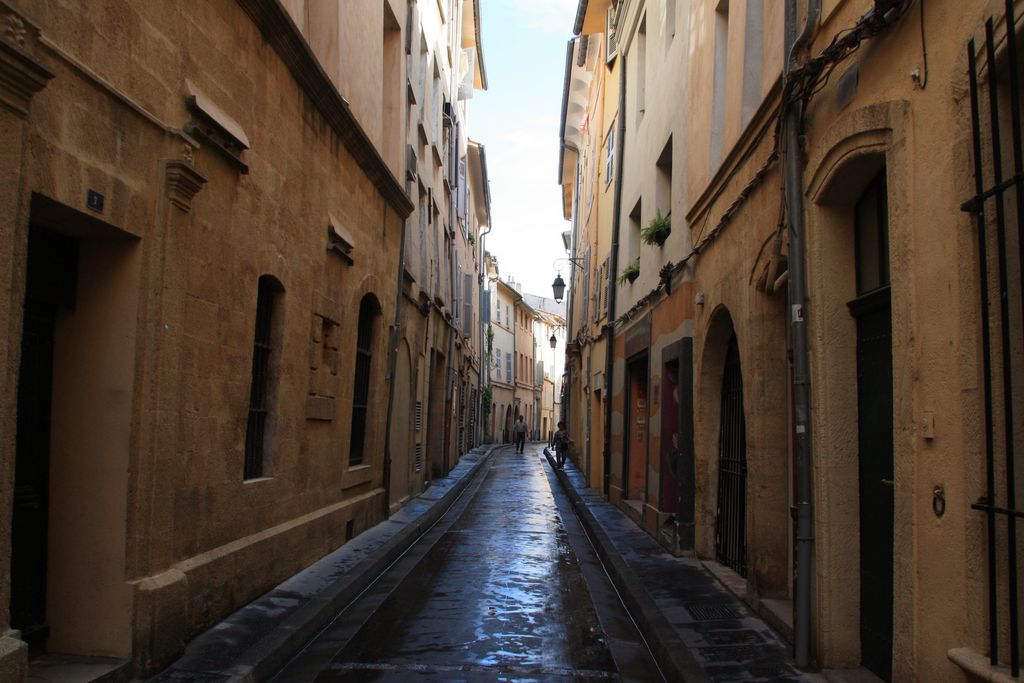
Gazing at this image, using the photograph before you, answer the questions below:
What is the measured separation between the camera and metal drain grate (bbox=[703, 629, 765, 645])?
19.1ft

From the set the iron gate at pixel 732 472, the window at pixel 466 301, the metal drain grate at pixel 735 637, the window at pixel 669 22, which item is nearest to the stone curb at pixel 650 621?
the metal drain grate at pixel 735 637

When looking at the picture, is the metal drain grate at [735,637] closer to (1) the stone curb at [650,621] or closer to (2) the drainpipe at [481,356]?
(1) the stone curb at [650,621]

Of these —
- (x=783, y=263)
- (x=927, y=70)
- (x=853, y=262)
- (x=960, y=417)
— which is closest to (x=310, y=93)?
(x=783, y=263)

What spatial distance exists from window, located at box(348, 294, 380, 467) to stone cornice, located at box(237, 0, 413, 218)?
67.6 inches

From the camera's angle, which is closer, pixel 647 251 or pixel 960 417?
pixel 960 417

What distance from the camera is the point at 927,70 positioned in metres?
4.03

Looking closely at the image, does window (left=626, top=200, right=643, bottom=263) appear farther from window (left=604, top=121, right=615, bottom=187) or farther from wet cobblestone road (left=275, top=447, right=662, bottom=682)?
wet cobblestone road (left=275, top=447, right=662, bottom=682)

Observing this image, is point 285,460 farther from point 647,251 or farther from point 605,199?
point 605,199

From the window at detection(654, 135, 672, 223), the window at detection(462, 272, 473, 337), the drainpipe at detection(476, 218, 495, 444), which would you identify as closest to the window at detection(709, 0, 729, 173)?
the window at detection(654, 135, 672, 223)

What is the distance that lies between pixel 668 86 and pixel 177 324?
337 inches

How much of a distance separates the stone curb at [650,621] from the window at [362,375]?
136 inches

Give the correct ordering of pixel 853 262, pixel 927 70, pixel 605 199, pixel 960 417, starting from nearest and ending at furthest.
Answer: pixel 960 417 < pixel 927 70 < pixel 853 262 < pixel 605 199

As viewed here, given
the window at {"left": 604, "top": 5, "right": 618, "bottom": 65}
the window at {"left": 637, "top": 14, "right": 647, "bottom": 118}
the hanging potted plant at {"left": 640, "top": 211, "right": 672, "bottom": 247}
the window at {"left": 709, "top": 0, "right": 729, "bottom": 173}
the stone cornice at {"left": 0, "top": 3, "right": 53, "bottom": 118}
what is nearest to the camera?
the stone cornice at {"left": 0, "top": 3, "right": 53, "bottom": 118}

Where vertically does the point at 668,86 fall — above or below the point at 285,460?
above
